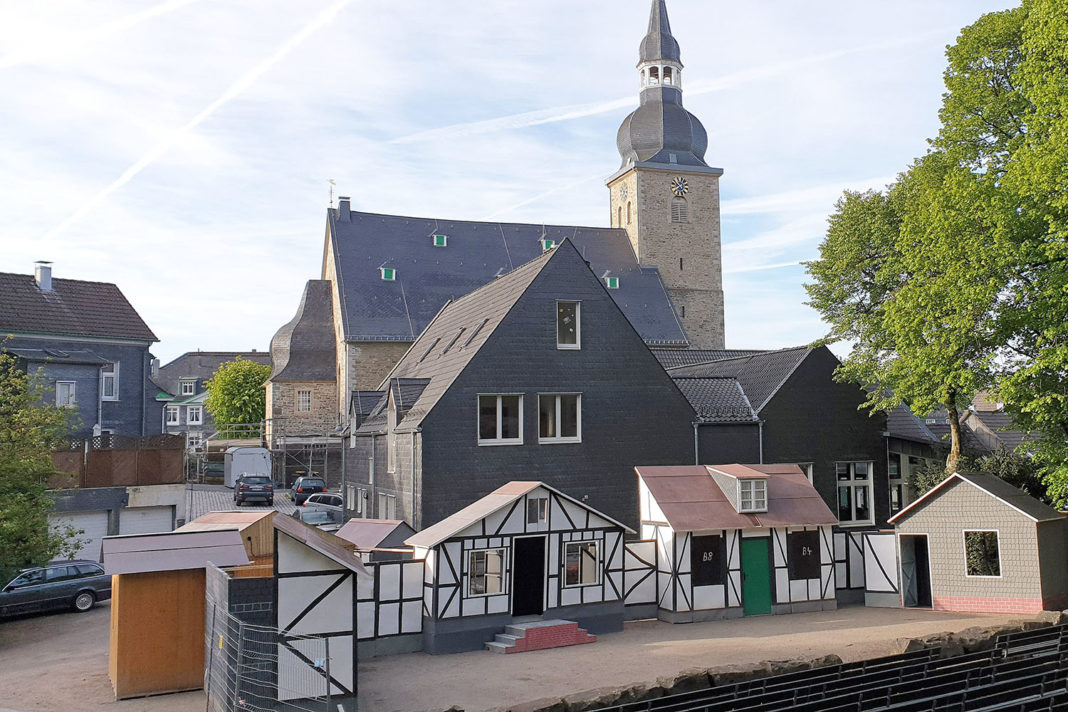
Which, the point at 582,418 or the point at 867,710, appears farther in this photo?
the point at 582,418

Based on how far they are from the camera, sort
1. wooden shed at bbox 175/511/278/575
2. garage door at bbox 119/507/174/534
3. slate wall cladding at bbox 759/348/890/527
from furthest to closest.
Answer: garage door at bbox 119/507/174/534
slate wall cladding at bbox 759/348/890/527
wooden shed at bbox 175/511/278/575

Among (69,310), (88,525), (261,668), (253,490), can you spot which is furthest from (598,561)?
(69,310)

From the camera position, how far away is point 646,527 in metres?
22.8

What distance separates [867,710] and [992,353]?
1273 cm

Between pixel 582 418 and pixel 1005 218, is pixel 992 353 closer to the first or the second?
pixel 1005 218

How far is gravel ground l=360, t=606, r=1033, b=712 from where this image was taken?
1495cm

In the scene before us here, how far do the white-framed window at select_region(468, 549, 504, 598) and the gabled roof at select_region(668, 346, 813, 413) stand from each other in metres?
10.4

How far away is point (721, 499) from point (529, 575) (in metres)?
5.62

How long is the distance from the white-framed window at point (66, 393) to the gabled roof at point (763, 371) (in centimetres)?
2019

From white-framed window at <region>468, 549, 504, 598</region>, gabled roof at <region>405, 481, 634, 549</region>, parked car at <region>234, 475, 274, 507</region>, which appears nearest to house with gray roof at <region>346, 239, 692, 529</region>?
gabled roof at <region>405, 481, 634, 549</region>

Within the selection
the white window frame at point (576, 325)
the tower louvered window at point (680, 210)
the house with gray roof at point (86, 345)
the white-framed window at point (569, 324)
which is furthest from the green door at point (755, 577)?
the tower louvered window at point (680, 210)

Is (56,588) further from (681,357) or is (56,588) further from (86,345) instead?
(681,357)

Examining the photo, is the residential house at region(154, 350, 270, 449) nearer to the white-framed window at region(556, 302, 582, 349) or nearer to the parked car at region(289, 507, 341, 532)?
the parked car at region(289, 507, 341, 532)

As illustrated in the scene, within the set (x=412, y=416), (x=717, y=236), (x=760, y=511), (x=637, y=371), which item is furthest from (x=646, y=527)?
(x=717, y=236)
